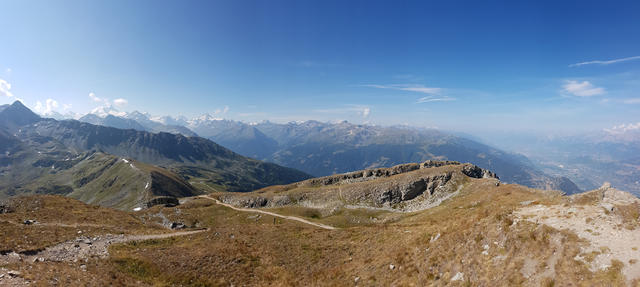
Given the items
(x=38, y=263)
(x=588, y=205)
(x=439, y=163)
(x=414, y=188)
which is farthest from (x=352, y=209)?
(x=38, y=263)

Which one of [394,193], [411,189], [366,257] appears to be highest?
[366,257]

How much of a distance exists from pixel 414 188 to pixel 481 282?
65679 millimetres

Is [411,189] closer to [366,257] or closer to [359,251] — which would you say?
[359,251]

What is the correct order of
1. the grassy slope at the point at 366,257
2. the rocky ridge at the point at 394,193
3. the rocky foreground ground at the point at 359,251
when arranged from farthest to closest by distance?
1. the rocky ridge at the point at 394,193
2. the grassy slope at the point at 366,257
3. the rocky foreground ground at the point at 359,251

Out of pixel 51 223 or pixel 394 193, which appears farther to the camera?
pixel 394 193

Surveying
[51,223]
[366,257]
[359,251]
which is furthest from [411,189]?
[51,223]

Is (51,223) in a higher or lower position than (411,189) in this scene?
higher

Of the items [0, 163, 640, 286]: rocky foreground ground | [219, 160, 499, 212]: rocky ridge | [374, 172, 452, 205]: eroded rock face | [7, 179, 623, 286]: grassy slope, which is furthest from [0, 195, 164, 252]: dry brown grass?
[374, 172, 452, 205]: eroded rock face

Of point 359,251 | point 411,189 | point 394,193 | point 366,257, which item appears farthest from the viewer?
point 394,193

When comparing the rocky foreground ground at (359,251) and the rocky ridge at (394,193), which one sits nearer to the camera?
the rocky foreground ground at (359,251)

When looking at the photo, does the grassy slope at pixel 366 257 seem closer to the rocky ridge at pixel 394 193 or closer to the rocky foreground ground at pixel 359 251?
the rocky foreground ground at pixel 359 251

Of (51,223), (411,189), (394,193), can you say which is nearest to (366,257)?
(51,223)

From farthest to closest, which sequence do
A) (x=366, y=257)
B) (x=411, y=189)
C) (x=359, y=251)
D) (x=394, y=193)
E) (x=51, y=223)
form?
(x=394, y=193) → (x=411, y=189) → (x=51, y=223) → (x=359, y=251) → (x=366, y=257)

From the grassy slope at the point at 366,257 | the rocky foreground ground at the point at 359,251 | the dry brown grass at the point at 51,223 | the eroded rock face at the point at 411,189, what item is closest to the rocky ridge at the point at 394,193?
the eroded rock face at the point at 411,189
